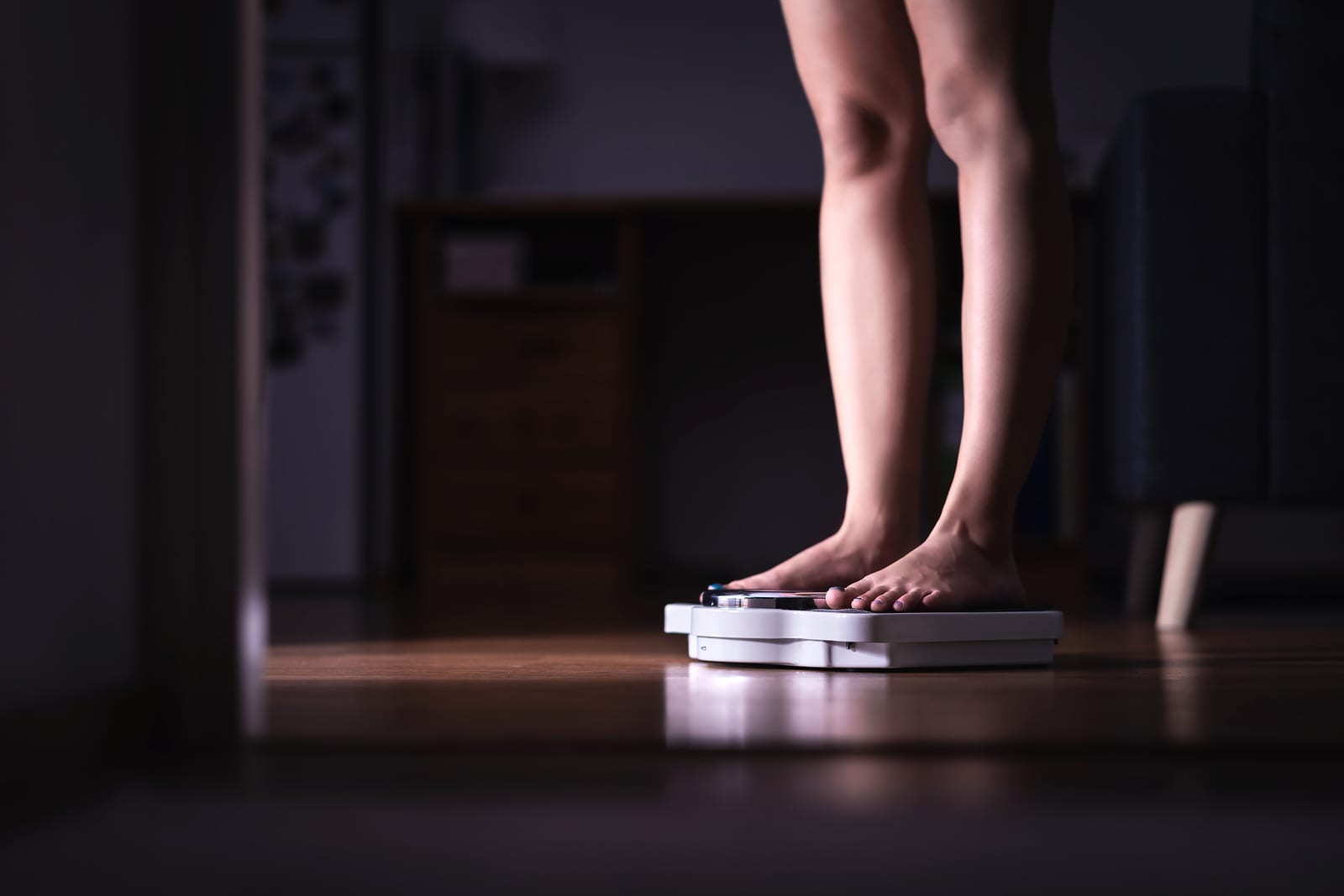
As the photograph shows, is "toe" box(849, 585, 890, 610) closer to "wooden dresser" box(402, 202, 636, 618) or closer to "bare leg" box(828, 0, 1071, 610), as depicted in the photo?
"bare leg" box(828, 0, 1071, 610)

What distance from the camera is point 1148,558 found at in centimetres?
196

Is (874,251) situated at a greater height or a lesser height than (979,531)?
greater

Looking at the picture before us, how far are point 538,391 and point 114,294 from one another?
2.37 m

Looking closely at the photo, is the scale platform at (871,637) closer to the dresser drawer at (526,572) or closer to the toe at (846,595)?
the toe at (846,595)

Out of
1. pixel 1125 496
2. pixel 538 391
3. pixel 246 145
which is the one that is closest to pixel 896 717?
pixel 246 145

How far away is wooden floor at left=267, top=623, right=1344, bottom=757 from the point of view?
0.58 m

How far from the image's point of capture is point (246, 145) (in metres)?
0.59

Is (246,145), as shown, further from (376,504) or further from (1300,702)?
(376,504)

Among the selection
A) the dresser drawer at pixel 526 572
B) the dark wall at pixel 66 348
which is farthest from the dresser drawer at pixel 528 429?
the dark wall at pixel 66 348

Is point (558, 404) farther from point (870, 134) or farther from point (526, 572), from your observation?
point (870, 134)

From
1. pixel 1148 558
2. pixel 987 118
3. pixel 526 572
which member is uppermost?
pixel 987 118

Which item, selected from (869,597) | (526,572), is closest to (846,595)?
(869,597)

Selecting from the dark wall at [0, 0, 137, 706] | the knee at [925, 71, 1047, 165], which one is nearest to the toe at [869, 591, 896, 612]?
the knee at [925, 71, 1047, 165]

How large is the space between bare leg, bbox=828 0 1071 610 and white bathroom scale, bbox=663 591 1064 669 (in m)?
0.03
